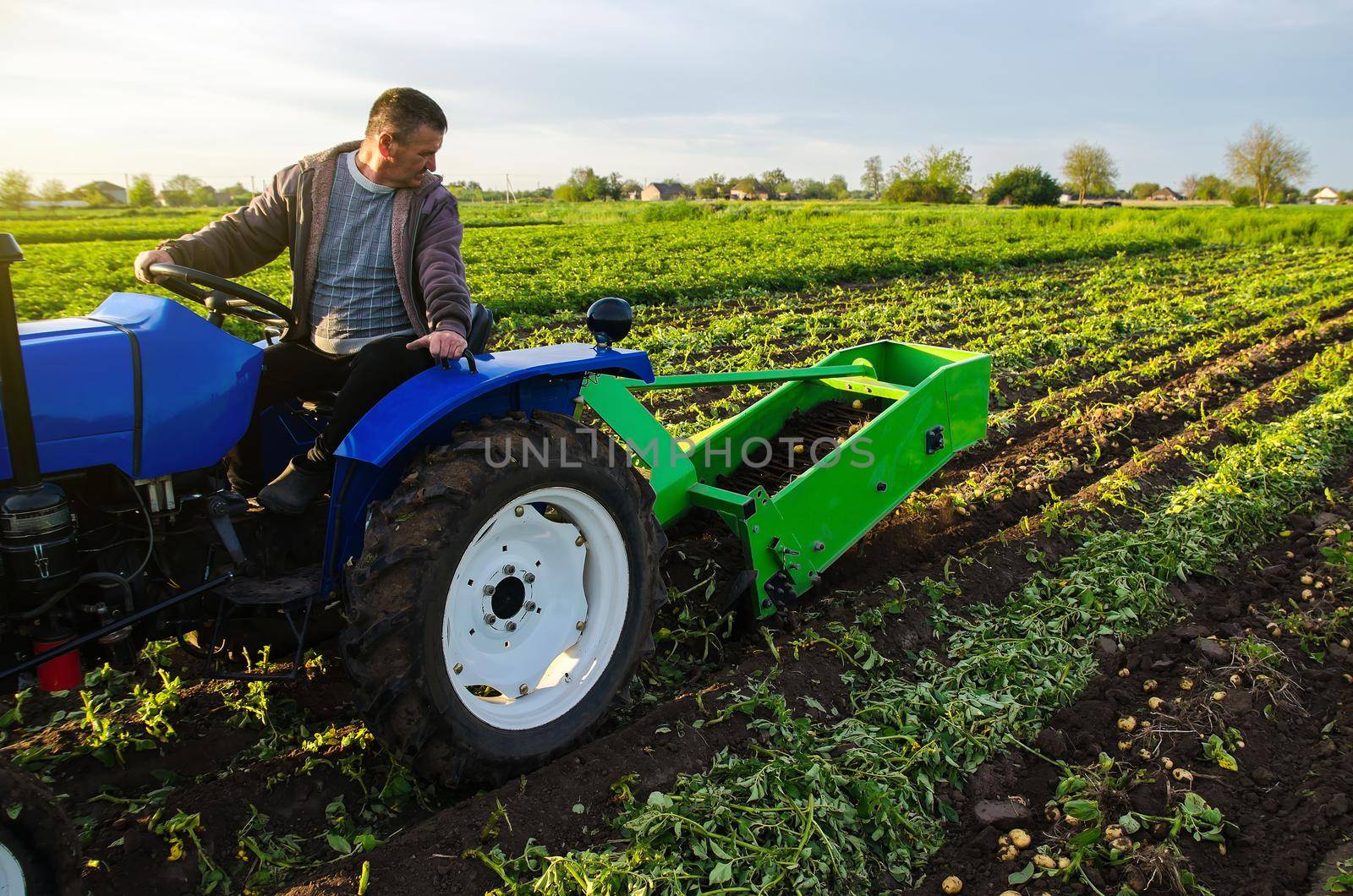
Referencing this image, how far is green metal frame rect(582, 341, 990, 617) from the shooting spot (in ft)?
11.1

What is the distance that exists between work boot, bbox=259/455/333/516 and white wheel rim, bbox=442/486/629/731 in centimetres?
57

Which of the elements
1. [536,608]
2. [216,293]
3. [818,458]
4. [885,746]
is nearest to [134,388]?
[216,293]

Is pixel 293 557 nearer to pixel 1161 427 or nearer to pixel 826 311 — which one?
pixel 1161 427

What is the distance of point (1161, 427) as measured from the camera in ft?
19.7

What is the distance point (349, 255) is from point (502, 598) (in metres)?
Answer: 1.16

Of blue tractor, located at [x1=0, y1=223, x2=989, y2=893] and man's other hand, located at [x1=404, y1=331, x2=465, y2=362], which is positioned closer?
blue tractor, located at [x1=0, y1=223, x2=989, y2=893]

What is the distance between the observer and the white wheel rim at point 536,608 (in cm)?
256

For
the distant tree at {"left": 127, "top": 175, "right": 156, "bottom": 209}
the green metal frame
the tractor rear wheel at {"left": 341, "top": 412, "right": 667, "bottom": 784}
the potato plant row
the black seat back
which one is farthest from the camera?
the distant tree at {"left": 127, "top": 175, "right": 156, "bottom": 209}

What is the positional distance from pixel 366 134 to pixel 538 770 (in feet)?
6.53

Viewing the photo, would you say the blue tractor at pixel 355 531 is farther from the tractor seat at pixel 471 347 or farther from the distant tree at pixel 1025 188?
the distant tree at pixel 1025 188

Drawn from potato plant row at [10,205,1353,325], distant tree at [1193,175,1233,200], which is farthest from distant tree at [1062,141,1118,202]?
potato plant row at [10,205,1353,325]

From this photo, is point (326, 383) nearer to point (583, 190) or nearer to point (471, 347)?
point (471, 347)

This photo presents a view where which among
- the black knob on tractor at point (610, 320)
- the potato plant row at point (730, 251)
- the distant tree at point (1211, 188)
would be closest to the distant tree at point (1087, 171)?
the distant tree at point (1211, 188)

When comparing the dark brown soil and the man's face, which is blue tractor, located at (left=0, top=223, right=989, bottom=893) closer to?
the man's face
